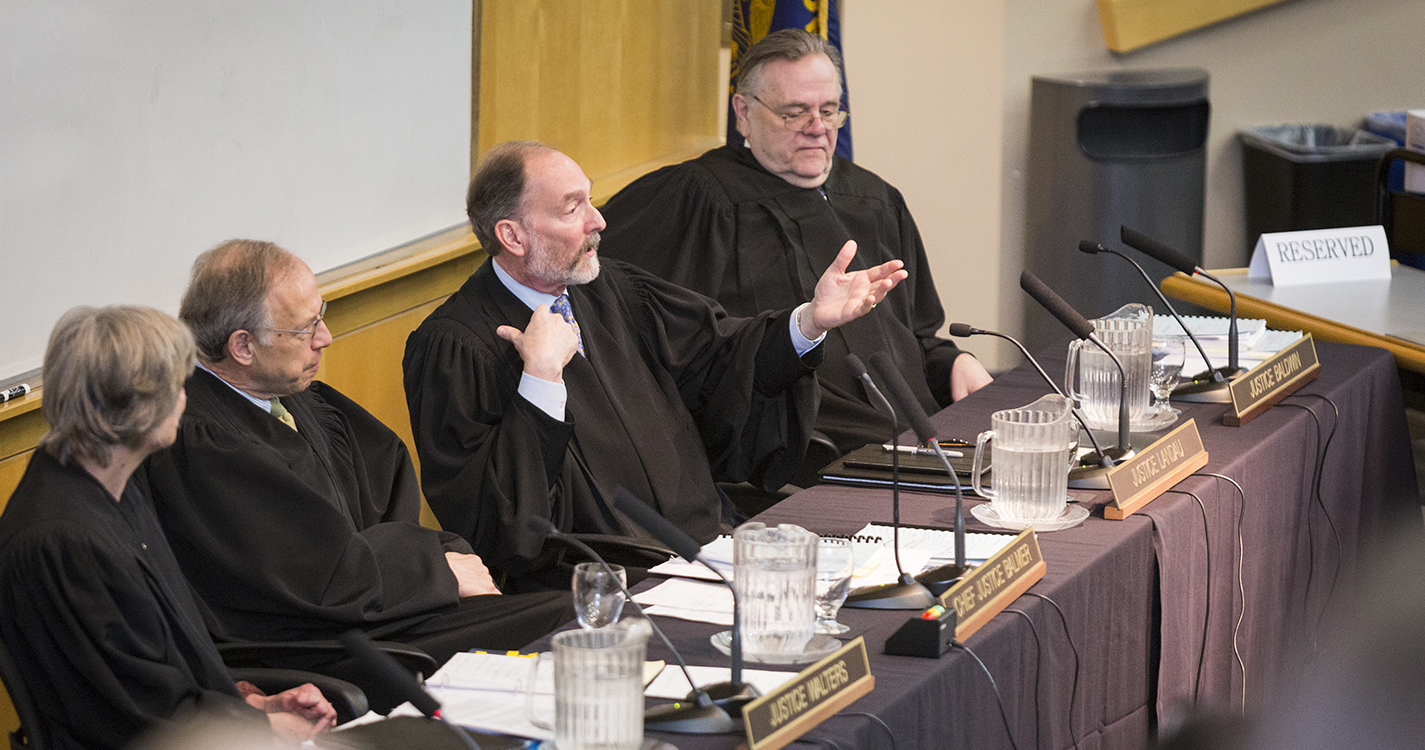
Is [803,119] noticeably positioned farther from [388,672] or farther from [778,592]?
[388,672]

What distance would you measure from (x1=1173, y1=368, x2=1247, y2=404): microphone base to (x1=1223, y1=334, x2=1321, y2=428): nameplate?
0.12 ft

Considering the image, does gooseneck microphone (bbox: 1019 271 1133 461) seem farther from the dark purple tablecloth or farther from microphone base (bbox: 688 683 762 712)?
microphone base (bbox: 688 683 762 712)

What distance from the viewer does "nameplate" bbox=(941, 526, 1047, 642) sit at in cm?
239

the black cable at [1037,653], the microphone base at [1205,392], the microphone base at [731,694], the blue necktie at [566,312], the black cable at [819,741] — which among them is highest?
the blue necktie at [566,312]

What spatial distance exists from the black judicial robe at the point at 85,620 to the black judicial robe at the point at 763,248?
102 inches

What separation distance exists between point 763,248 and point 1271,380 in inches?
64.6

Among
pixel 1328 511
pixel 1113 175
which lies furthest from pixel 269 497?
pixel 1113 175

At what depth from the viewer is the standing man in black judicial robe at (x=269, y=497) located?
113 inches

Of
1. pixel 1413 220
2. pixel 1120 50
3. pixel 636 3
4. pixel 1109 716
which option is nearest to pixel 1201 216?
pixel 1120 50

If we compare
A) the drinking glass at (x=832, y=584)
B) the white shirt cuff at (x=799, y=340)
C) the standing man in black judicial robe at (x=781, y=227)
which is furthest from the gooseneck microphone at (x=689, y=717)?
the standing man in black judicial robe at (x=781, y=227)

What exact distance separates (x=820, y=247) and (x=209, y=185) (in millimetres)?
1921

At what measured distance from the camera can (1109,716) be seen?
9.65 feet

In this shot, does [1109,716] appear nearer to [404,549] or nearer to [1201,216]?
[404,549]

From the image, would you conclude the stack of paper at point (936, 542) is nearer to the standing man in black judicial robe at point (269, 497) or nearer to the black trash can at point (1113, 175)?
the standing man in black judicial robe at point (269, 497)
